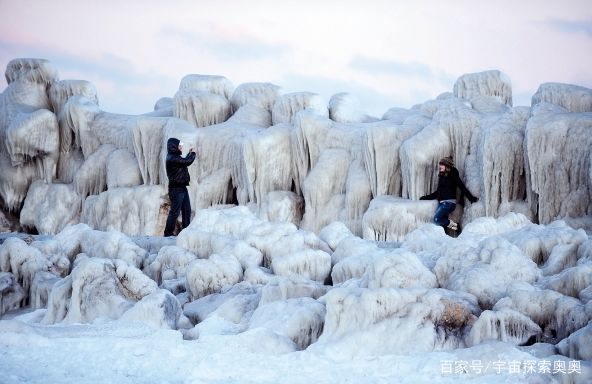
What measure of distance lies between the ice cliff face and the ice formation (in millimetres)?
36

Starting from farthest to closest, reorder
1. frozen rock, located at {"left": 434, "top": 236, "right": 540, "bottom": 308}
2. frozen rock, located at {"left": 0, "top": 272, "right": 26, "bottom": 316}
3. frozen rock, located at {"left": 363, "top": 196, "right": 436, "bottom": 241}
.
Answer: frozen rock, located at {"left": 363, "top": 196, "right": 436, "bottom": 241} < frozen rock, located at {"left": 0, "top": 272, "right": 26, "bottom": 316} < frozen rock, located at {"left": 434, "top": 236, "right": 540, "bottom": 308}

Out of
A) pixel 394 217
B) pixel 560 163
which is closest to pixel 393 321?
pixel 560 163

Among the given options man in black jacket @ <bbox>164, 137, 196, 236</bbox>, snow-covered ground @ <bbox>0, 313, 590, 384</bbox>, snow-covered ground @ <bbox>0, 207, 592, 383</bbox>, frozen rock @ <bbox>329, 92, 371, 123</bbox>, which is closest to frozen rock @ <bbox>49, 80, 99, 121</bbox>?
frozen rock @ <bbox>329, 92, 371, 123</bbox>

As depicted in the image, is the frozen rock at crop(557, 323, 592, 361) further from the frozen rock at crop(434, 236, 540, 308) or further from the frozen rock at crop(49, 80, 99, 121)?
the frozen rock at crop(49, 80, 99, 121)

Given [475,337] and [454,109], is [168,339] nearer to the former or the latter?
[475,337]

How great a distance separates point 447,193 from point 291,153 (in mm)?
4259

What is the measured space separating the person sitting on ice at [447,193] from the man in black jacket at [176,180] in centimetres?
433

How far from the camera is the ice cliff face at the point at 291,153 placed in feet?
46.2

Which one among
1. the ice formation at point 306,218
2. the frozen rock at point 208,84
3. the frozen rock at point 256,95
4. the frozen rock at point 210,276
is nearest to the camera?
the ice formation at point 306,218

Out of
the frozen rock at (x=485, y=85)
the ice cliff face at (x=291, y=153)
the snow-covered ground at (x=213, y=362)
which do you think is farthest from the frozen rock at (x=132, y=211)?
the snow-covered ground at (x=213, y=362)

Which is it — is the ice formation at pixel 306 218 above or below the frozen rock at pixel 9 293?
above

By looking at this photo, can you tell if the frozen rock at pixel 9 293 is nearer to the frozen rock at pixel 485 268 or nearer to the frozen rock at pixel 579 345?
the frozen rock at pixel 485 268

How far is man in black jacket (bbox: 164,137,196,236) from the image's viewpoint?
44.5 ft

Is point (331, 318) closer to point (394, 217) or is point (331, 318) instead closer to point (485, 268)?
point (485, 268)
